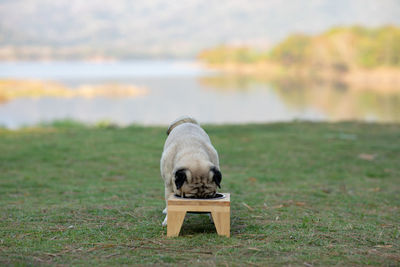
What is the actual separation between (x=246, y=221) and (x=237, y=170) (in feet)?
16.5

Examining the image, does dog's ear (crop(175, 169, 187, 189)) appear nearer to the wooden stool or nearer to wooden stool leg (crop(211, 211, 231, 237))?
the wooden stool

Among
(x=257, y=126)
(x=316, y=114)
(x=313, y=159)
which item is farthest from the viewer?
(x=316, y=114)

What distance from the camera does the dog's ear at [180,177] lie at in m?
5.18

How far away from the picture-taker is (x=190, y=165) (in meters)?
5.23

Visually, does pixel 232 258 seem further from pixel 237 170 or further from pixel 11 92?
pixel 11 92

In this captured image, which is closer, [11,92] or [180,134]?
[180,134]

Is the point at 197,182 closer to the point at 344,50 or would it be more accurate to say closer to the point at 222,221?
the point at 222,221

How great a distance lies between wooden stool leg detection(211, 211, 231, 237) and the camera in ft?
17.5

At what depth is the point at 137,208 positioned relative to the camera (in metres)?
7.30

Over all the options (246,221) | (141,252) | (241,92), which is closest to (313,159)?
(246,221)

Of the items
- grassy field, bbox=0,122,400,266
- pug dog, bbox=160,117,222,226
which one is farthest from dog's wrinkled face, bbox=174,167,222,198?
grassy field, bbox=0,122,400,266

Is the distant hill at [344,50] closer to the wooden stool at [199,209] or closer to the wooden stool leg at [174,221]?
the wooden stool at [199,209]

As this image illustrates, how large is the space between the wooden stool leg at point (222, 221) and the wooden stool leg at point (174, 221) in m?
0.38

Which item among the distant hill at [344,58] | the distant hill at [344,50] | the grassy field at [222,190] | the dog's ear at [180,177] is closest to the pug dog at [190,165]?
the dog's ear at [180,177]
